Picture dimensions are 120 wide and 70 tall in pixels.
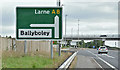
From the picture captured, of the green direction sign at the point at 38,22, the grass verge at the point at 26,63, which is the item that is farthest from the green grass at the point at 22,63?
the green direction sign at the point at 38,22

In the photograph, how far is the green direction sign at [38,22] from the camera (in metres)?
18.6

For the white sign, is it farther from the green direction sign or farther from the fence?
the fence

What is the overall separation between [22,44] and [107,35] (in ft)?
228

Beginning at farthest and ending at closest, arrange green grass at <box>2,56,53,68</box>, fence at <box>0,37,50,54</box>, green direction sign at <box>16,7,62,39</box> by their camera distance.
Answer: fence at <box>0,37,50,54</box>
green direction sign at <box>16,7,62,39</box>
green grass at <box>2,56,53,68</box>

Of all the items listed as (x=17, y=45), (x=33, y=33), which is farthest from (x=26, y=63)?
(x=17, y=45)

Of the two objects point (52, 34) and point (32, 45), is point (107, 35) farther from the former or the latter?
point (52, 34)

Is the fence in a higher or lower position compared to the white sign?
lower

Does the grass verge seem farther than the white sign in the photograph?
No

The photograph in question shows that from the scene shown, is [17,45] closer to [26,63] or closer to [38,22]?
[38,22]

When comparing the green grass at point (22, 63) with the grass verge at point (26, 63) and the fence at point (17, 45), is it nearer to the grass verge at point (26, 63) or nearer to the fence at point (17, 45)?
the grass verge at point (26, 63)

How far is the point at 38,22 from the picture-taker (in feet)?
62.2

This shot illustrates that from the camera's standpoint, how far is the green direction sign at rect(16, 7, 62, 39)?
1862 centimetres

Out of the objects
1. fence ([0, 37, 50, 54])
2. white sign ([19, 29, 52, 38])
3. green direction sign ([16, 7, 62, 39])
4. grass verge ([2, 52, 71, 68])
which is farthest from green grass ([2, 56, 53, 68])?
fence ([0, 37, 50, 54])

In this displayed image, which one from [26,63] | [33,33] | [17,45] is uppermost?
[33,33]
